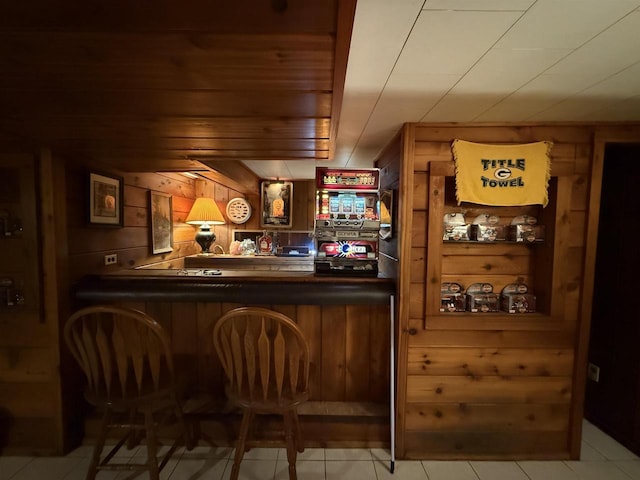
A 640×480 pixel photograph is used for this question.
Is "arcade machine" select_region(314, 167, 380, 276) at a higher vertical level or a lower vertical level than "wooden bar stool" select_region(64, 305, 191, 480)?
higher

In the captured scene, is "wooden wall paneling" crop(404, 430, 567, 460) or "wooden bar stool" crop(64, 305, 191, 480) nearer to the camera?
"wooden bar stool" crop(64, 305, 191, 480)

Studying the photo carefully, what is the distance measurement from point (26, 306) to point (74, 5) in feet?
6.44

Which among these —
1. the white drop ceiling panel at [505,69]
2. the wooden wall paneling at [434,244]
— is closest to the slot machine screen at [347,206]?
the wooden wall paneling at [434,244]

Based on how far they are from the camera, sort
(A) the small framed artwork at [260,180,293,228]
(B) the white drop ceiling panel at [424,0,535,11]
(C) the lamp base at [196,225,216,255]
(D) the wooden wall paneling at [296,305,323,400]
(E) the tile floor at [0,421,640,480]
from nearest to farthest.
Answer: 1. (B) the white drop ceiling panel at [424,0,535,11]
2. (E) the tile floor at [0,421,640,480]
3. (D) the wooden wall paneling at [296,305,323,400]
4. (C) the lamp base at [196,225,216,255]
5. (A) the small framed artwork at [260,180,293,228]

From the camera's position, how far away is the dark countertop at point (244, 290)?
1788 millimetres

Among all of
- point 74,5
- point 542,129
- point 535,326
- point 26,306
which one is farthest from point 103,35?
point 535,326

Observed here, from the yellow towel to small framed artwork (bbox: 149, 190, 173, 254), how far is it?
8.86 feet

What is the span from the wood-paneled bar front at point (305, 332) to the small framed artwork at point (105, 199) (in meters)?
0.47

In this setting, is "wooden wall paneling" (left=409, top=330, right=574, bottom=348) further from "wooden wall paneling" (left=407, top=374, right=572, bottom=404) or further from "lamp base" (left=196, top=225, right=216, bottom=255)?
"lamp base" (left=196, top=225, right=216, bottom=255)

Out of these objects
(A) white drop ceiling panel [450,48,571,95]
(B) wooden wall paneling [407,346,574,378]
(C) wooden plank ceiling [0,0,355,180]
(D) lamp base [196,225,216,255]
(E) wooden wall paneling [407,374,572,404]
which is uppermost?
(A) white drop ceiling panel [450,48,571,95]

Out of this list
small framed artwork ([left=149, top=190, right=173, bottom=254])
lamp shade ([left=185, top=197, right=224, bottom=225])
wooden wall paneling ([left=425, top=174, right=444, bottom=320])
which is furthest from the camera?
lamp shade ([left=185, top=197, right=224, bottom=225])

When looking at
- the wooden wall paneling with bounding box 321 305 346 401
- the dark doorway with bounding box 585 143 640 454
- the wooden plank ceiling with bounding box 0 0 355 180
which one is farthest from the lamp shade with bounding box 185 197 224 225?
the dark doorway with bounding box 585 143 640 454

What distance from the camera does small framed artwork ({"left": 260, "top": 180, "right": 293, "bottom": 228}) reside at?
15.3 ft

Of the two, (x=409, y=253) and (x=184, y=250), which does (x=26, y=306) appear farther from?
(x=409, y=253)
